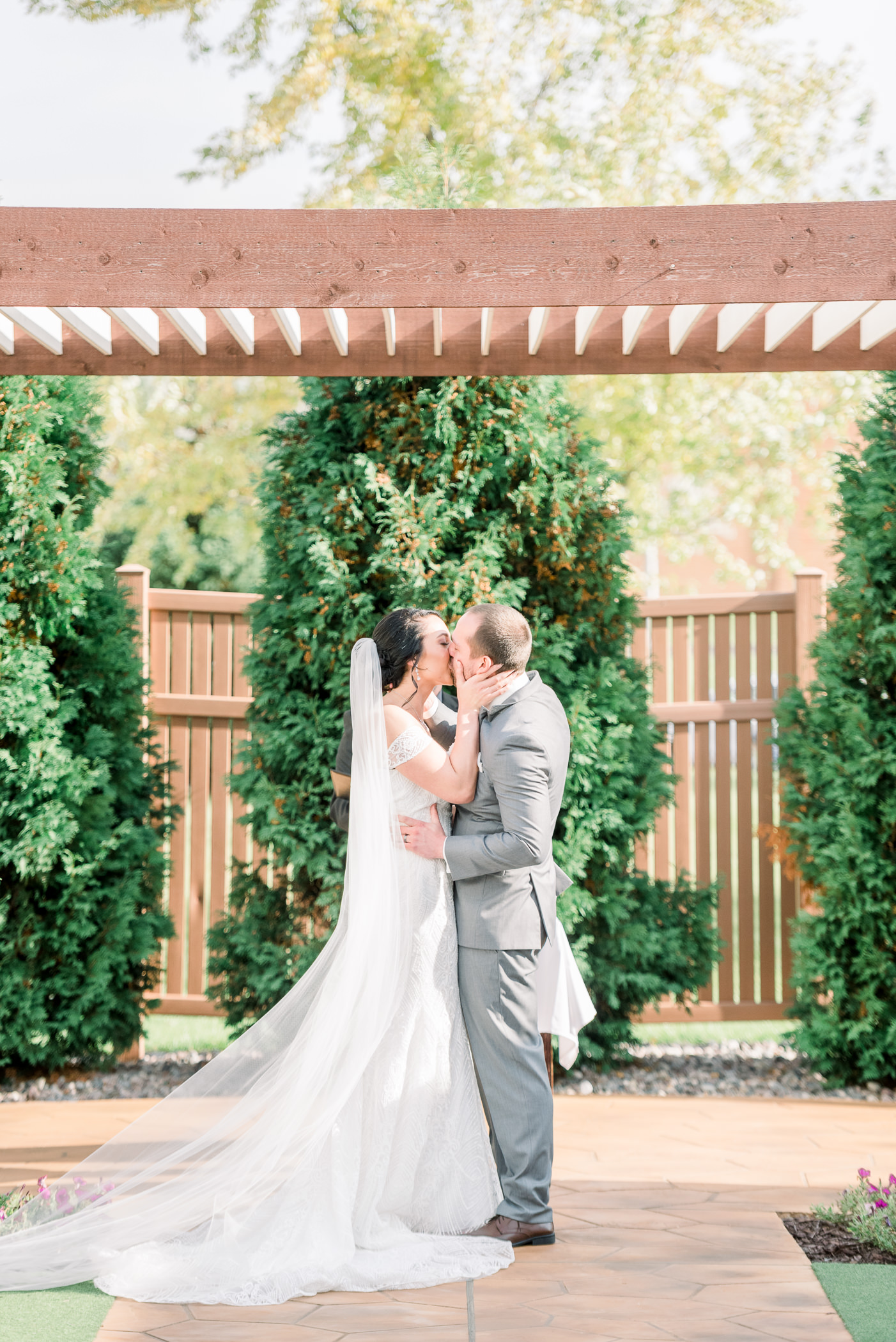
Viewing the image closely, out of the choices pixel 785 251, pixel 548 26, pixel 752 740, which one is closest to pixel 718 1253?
pixel 785 251

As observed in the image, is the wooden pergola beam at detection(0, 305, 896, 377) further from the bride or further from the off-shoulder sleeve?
the off-shoulder sleeve

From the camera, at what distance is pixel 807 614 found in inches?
262

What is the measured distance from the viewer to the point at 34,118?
59.1 ft

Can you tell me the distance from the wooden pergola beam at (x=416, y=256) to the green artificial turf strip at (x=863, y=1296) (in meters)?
2.74

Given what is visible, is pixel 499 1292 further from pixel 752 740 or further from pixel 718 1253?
pixel 752 740

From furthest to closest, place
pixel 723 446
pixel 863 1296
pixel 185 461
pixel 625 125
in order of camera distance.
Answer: pixel 185 461, pixel 723 446, pixel 625 125, pixel 863 1296

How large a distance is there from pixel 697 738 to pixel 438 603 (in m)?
2.14

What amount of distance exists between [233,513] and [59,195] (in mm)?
6082

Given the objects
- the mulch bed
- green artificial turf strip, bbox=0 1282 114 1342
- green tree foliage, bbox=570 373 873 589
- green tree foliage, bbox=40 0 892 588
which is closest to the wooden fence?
the mulch bed

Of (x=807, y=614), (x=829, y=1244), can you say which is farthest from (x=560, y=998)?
(x=807, y=614)

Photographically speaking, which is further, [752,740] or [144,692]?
[752,740]

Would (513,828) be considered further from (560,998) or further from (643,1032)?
(643,1032)

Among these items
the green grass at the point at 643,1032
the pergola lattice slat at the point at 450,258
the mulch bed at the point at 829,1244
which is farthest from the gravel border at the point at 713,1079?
the pergola lattice slat at the point at 450,258

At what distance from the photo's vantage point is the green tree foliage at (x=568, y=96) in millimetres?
14641
